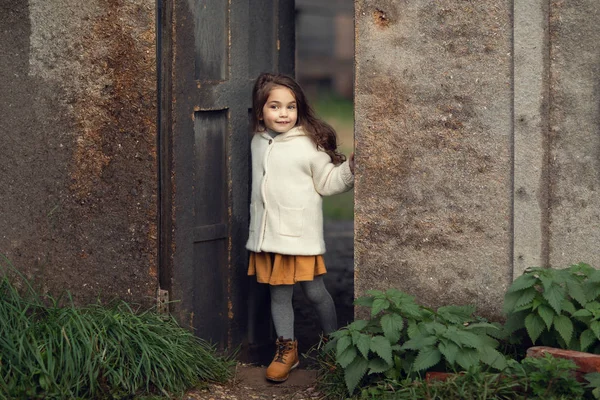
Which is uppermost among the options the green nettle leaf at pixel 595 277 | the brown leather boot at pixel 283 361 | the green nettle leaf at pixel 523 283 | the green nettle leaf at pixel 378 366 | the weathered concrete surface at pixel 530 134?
the weathered concrete surface at pixel 530 134

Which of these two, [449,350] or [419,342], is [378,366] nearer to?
[419,342]

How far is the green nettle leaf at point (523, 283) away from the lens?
4434 mm

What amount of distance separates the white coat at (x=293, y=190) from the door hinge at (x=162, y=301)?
0.49 metres

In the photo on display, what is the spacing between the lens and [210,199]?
540 centimetres

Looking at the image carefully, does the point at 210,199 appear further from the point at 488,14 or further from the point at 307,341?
the point at 488,14

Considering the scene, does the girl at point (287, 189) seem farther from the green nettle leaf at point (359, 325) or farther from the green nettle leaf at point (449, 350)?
the green nettle leaf at point (449, 350)

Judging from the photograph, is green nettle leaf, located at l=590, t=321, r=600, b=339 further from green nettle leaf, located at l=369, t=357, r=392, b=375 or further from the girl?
the girl

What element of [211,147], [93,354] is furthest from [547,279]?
[93,354]

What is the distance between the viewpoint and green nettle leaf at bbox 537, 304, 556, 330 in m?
4.36

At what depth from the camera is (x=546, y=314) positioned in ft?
14.4

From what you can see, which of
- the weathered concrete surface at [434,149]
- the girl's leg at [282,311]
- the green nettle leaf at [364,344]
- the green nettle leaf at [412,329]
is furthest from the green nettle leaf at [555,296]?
the girl's leg at [282,311]

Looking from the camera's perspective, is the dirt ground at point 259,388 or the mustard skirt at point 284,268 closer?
the dirt ground at point 259,388

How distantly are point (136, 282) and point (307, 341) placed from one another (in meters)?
1.43

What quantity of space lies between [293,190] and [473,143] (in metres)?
0.96
